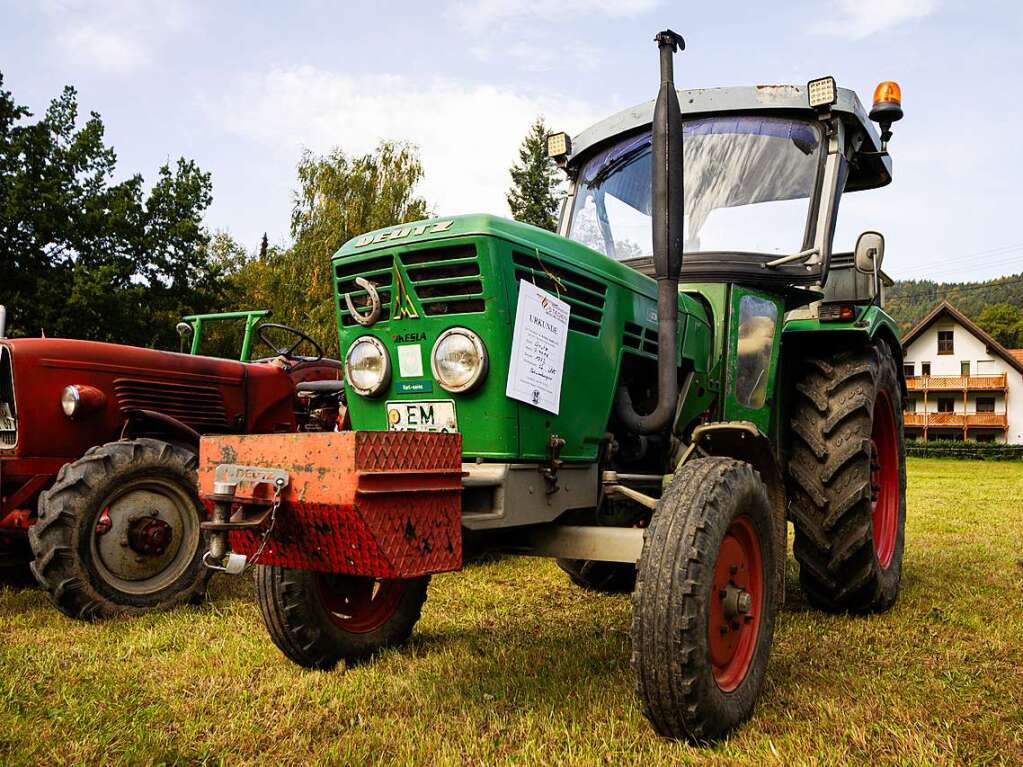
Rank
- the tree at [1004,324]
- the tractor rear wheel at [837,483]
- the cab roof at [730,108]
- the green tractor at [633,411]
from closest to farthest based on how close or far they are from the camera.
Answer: the green tractor at [633,411], the cab roof at [730,108], the tractor rear wheel at [837,483], the tree at [1004,324]

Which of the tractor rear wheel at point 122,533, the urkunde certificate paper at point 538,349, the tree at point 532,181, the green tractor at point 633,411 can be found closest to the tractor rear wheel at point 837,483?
the green tractor at point 633,411

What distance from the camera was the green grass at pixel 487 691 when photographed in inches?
104

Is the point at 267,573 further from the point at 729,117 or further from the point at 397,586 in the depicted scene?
the point at 729,117

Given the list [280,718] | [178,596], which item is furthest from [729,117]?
[178,596]

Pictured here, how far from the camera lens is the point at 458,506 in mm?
2625

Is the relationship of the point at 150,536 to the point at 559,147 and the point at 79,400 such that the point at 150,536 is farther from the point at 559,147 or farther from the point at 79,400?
the point at 559,147

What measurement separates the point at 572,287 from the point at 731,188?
136 centimetres

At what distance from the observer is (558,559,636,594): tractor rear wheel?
5098mm

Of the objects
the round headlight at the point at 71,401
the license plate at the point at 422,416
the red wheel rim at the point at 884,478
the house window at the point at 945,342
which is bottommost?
the red wheel rim at the point at 884,478

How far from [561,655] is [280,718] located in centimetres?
126

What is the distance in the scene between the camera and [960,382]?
143ft

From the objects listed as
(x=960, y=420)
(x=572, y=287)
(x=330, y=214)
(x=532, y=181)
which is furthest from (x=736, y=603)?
(x=960, y=420)

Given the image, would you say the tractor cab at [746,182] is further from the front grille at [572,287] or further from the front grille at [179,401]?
the front grille at [179,401]

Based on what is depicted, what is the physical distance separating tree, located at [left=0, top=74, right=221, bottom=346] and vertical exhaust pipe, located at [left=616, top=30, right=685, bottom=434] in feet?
74.8
